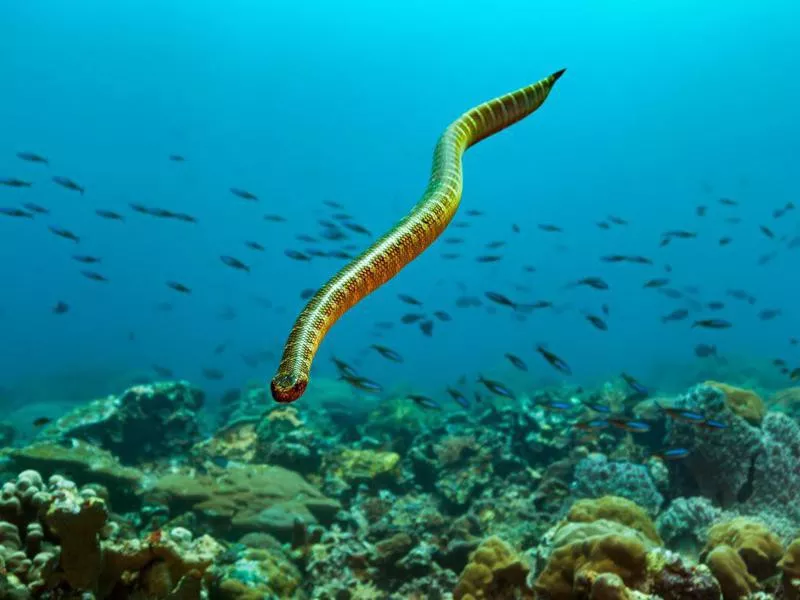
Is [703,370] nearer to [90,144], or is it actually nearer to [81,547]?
[81,547]

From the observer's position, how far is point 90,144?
94.6 meters

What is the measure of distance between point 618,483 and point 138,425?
1008 centimetres

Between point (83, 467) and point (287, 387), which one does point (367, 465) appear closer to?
point (83, 467)

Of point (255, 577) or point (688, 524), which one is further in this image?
point (688, 524)

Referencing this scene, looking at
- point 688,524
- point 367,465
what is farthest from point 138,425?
point 688,524

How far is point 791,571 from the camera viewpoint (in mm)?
3395

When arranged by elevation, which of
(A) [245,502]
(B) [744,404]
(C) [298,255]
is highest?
(C) [298,255]

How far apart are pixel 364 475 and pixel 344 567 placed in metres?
3.45

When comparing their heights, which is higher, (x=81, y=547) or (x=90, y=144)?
(x=90, y=144)

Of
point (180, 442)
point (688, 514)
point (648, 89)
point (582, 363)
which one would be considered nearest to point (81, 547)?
point (688, 514)

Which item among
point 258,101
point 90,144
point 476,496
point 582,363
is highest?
point 258,101

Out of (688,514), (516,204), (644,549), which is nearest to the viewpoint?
(644,549)

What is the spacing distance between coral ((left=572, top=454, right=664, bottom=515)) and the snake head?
305 inches

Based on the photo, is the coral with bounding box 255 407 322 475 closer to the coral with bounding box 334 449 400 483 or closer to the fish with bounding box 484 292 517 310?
the coral with bounding box 334 449 400 483
